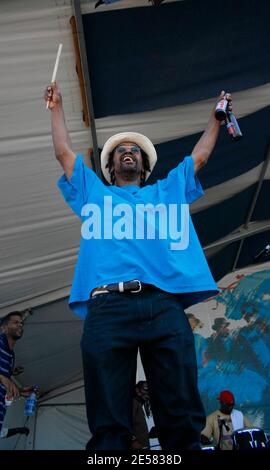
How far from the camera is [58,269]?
4664 millimetres

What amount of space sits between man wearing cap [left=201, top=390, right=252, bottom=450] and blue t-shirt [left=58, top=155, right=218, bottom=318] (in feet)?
11.1

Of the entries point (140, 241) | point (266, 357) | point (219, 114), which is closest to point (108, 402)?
point (140, 241)

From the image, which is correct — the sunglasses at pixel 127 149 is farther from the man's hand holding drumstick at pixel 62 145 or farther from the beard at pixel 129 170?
the man's hand holding drumstick at pixel 62 145

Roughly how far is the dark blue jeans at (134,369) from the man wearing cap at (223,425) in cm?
344

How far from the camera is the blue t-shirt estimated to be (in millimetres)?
1711

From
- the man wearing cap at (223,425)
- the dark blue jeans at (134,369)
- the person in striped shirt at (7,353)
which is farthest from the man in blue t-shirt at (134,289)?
the man wearing cap at (223,425)

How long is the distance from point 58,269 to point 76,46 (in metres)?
2.13

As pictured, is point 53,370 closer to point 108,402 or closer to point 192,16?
point 192,16

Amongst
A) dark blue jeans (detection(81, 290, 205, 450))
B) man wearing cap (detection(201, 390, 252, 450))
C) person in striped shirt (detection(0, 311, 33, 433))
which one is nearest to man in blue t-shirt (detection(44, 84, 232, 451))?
dark blue jeans (detection(81, 290, 205, 450))

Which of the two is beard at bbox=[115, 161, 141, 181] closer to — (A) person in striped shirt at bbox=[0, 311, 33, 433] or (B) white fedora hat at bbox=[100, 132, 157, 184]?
(B) white fedora hat at bbox=[100, 132, 157, 184]

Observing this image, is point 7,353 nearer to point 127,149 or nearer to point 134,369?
point 127,149

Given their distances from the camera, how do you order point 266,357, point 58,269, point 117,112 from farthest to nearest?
point 266,357 → point 58,269 → point 117,112

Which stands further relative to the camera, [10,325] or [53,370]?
[53,370]

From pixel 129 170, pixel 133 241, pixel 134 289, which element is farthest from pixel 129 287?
pixel 129 170
